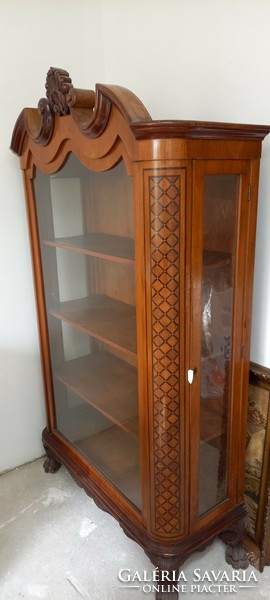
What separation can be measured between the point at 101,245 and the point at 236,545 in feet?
3.02

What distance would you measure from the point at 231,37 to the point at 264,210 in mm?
444

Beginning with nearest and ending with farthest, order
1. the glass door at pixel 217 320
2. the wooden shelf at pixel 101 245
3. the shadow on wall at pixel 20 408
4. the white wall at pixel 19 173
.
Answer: the glass door at pixel 217 320, the wooden shelf at pixel 101 245, the white wall at pixel 19 173, the shadow on wall at pixel 20 408

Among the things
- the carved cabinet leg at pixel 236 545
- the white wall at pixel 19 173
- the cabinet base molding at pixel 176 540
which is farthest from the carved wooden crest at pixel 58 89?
the carved cabinet leg at pixel 236 545

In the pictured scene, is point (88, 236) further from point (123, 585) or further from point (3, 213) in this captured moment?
point (123, 585)

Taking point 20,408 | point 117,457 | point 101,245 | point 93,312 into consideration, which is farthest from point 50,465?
point 101,245

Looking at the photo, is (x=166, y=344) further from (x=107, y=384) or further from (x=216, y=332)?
(x=107, y=384)

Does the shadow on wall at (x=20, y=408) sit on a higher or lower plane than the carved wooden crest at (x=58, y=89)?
lower

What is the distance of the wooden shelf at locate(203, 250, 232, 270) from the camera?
3.17 ft

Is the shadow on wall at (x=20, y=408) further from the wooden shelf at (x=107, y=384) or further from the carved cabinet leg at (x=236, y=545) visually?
the carved cabinet leg at (x=236, y=545)

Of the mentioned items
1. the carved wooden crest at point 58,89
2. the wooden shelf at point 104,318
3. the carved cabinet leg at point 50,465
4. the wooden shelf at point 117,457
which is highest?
the carved wooden crest at point 58,89

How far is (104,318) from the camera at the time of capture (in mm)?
1310

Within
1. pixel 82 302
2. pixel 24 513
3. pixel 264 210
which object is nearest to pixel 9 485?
pixel 24 513

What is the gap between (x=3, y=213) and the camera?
153 cm

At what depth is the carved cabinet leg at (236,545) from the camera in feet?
4.05
